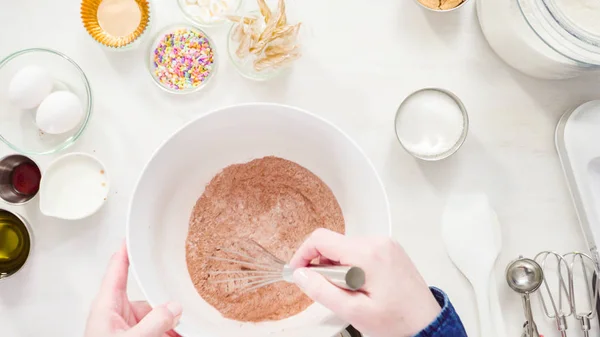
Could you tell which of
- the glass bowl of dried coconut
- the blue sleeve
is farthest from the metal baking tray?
the glass bowl of dried coconut

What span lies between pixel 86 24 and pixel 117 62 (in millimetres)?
86

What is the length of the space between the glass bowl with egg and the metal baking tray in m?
0.89

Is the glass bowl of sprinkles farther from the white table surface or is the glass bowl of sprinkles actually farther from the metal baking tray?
the metal baking tray

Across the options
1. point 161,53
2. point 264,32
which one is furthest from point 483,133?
point 161,53

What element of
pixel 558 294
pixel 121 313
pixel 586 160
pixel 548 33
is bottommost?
pixel 558 294

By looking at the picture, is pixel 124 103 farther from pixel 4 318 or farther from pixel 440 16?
pixel 440 16

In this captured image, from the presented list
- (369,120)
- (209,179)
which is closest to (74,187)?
(209,179)

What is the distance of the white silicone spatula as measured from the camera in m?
1.02

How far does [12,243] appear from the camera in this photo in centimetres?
103

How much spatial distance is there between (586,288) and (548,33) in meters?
0.49

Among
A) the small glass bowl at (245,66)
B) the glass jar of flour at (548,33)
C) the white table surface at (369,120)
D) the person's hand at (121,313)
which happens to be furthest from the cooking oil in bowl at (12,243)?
the glass jar of flour at (548,33)

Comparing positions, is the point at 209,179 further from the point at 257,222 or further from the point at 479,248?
the point at 479,248

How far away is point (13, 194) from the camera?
1.01 metres

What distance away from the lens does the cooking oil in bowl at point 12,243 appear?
1.01 metres
